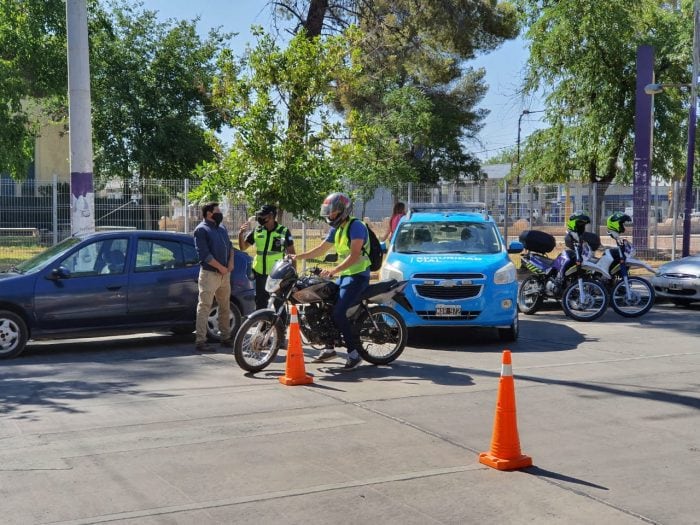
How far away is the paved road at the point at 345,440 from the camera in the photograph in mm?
5461

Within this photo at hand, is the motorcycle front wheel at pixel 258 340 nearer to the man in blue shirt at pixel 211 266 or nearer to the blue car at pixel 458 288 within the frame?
the man in blue shirt at pixel 211 266

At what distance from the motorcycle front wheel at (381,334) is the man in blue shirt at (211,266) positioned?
2.08 m

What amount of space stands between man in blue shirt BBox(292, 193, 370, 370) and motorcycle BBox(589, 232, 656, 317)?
617 centimetres

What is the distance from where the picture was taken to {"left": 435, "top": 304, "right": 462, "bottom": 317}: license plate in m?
11.7

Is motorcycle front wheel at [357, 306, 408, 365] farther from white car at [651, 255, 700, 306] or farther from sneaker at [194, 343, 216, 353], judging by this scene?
white car at [651, 255, 700, 306]

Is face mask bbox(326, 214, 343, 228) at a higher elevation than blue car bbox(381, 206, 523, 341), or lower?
higher

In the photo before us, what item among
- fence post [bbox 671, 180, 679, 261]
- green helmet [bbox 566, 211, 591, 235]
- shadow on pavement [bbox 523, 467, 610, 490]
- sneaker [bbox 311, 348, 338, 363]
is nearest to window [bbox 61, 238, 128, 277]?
sneaker [bbox 311, 348, 338, 363]

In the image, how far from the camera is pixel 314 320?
1014 cm

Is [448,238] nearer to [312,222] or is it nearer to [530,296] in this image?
[530,296]

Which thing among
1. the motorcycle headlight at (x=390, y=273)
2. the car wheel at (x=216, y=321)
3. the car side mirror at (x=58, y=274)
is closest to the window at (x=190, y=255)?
the car wheel at (x=216, y=321)

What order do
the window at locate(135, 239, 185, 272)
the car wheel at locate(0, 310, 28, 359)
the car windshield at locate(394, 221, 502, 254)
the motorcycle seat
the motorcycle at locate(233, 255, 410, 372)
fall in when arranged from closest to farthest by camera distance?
the motorcycle at locate(233, 255, 410, 372) → the motorcycle seat → the car wheel at locate(0, 310, 28, 359) → the window at locate(135, 239, 185, 272) → the car windshield at locate(394, 221, 502, 254)

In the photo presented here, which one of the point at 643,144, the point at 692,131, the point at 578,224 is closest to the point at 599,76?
the point at 643,144

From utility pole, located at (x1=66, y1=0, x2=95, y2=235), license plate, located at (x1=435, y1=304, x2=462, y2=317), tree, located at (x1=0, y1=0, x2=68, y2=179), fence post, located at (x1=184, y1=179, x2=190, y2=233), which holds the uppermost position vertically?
tree, located at (x1=0, y1=0, x2=68, y2=179)

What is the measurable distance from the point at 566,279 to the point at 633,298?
116cm
